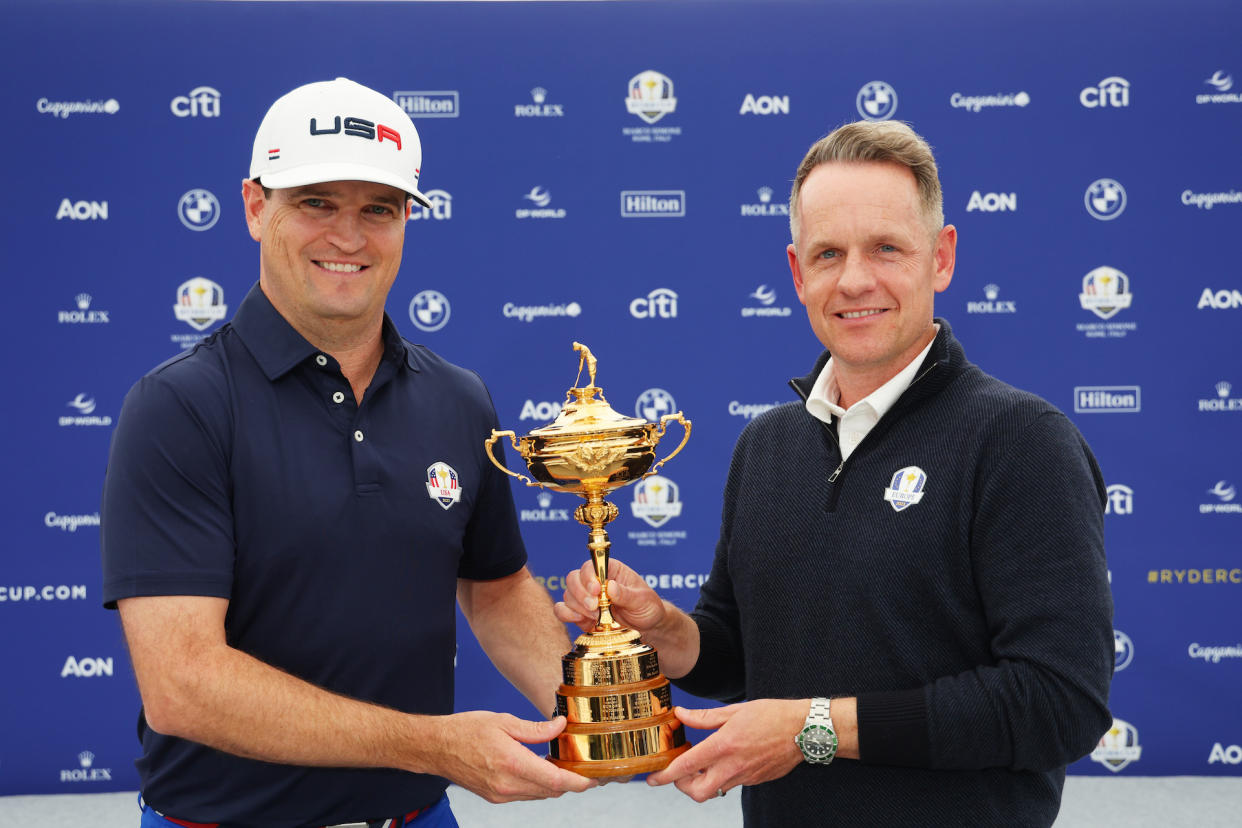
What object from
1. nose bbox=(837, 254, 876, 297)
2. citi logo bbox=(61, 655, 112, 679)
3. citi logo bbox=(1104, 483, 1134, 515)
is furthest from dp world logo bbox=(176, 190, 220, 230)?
citi logo bbox=(1104, 483, 1134, 515)

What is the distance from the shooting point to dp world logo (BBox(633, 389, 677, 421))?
4.26 meters

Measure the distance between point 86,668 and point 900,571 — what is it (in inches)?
150

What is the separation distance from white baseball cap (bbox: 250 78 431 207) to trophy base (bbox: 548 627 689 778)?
0.84 meters

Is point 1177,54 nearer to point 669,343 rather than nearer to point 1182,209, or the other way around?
point 1182,209

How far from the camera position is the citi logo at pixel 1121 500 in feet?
13.9

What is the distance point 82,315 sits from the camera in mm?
4211

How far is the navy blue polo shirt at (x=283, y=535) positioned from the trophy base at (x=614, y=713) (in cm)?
29

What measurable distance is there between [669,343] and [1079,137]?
Result: 1908 millimetres

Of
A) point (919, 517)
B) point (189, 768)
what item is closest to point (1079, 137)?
point (919, 517)

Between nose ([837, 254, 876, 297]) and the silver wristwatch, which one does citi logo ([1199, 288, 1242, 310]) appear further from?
the silver wristwatch

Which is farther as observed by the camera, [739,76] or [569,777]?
[739,76]

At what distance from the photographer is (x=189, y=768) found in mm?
1629

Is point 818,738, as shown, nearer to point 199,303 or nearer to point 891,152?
point 891,152

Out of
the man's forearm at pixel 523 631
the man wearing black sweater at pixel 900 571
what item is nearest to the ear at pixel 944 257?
the man wearing black sweater at pixel 900 571
